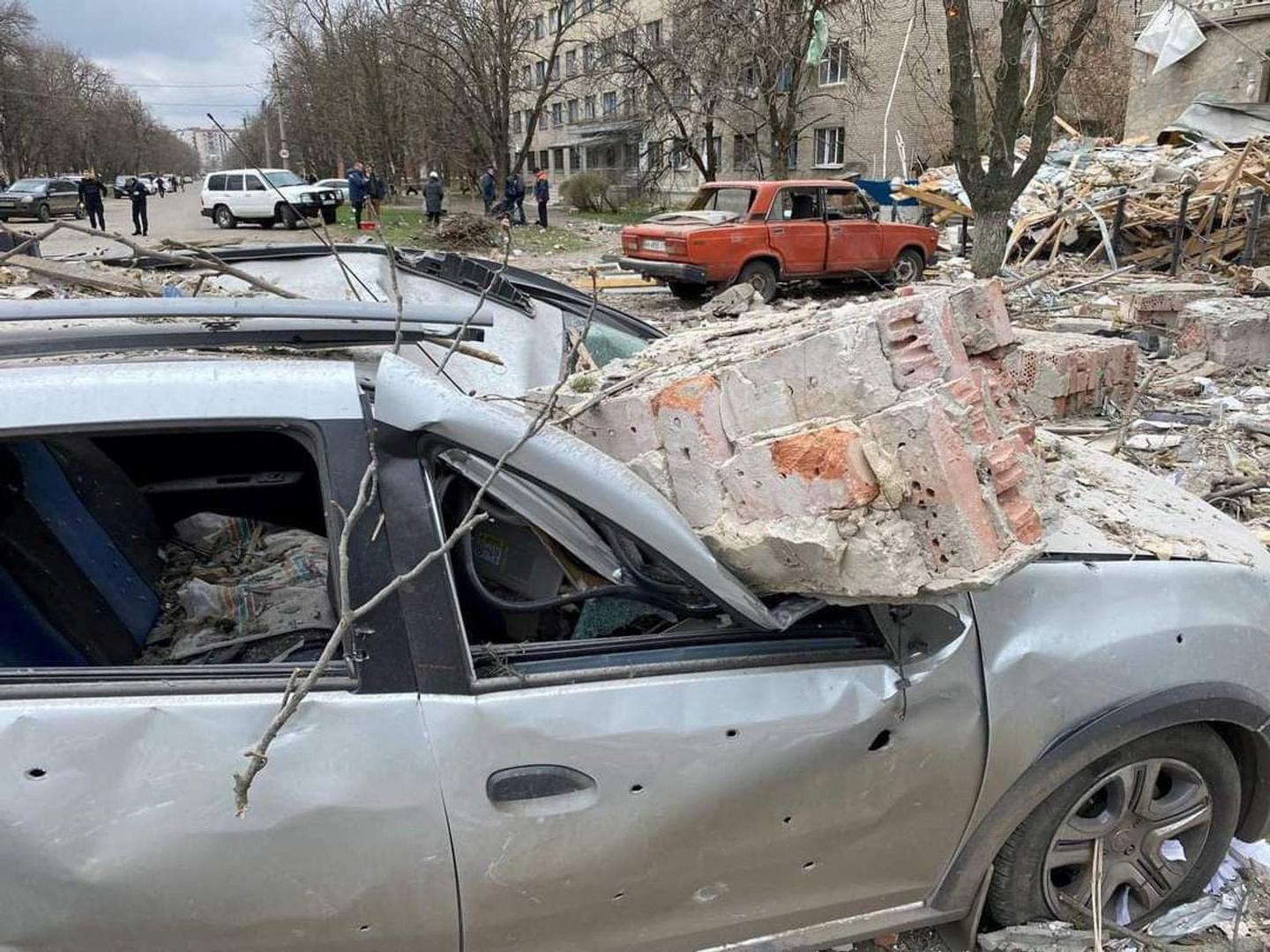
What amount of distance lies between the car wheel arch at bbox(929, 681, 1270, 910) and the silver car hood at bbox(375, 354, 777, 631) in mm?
750

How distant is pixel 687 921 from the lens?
1.88 metres

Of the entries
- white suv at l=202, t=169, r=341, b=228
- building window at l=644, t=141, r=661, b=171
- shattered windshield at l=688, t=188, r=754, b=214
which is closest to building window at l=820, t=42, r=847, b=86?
building window at l=644, t=141, r=661, b=171

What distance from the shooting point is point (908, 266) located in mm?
15328

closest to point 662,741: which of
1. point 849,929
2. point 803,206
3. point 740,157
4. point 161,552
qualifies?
point 849,929

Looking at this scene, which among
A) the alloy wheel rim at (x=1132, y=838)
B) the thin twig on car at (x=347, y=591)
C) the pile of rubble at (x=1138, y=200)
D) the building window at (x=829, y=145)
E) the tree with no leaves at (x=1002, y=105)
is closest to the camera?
the thin twig on car at (x=347, y=591)

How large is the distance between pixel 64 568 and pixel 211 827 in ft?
3.85

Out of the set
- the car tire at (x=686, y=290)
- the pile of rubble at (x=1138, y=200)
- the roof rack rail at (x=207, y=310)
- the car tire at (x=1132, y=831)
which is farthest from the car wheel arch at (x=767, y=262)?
the car tire at (x=1132, y=831)

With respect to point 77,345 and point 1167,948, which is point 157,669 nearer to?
point 77,345

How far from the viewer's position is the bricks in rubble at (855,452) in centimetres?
168

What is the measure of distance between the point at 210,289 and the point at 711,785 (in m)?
2.97

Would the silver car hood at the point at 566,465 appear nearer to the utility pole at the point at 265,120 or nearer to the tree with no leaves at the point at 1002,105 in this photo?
the utility pole at the point at 265,120

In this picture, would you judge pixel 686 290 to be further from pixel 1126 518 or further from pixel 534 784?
pixel 534 784

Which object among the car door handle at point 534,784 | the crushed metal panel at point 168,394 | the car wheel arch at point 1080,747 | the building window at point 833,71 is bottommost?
the car wheel arch at point 1080,747

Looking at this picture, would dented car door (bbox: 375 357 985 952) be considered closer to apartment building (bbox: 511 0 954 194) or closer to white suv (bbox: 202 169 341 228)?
apartment building (bbox: 511 0 954 194)
